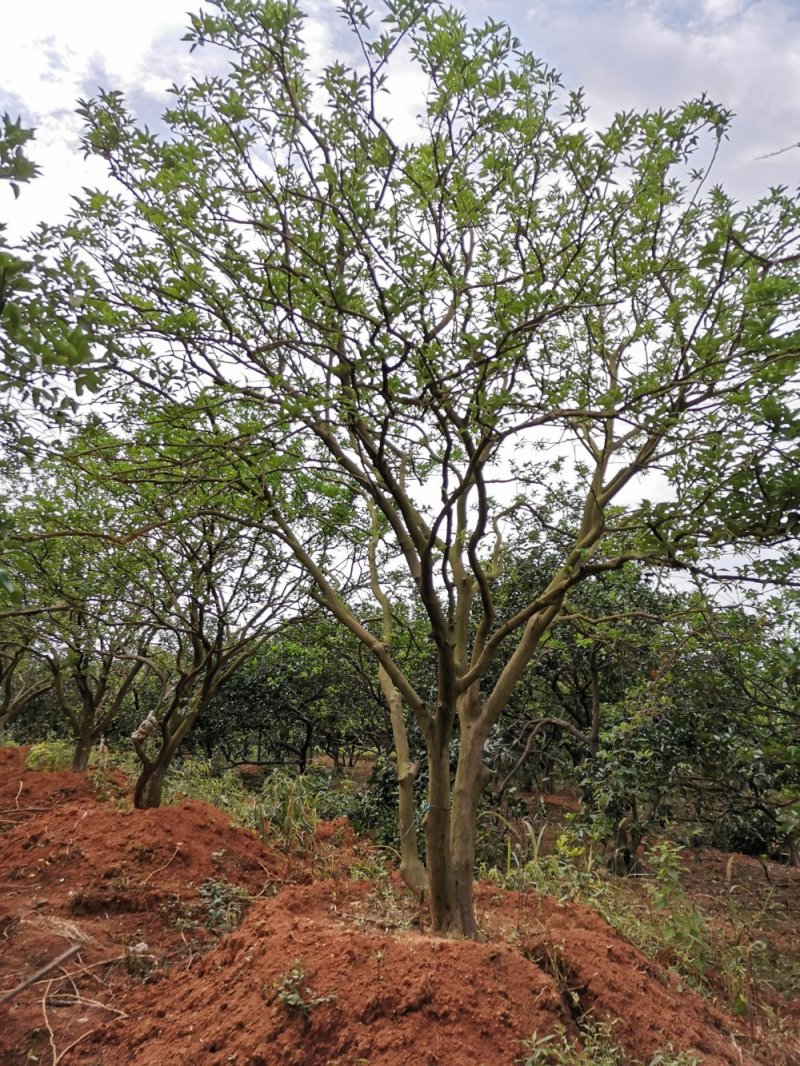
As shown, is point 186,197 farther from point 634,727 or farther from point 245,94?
point 634,727

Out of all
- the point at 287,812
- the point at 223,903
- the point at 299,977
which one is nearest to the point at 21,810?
the point at 287,812

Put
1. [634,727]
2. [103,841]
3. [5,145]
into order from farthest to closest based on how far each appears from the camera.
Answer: [634,727] < [103,841] < [5,145]

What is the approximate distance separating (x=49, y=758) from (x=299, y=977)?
26.3 ft

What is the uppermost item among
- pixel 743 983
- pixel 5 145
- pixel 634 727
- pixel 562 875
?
pixel 5 145

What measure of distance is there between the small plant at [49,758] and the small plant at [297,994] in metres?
7.37

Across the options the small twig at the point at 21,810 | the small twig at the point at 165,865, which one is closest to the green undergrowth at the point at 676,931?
the small twig at the point at 165,865

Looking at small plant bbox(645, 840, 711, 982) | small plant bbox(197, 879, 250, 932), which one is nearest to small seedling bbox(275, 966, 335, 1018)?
small plant bbox(197, 879, 250, 932)

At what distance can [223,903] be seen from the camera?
471 centimetres

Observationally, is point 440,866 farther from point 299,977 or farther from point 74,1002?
point 74,1002

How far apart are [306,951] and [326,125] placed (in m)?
4.38

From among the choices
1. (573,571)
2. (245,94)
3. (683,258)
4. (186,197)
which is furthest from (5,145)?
(683,258)

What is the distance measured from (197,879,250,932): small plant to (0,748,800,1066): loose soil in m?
0.01

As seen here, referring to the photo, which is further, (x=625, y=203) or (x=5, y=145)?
(x=625, y=203)

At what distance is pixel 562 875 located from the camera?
499 cm
